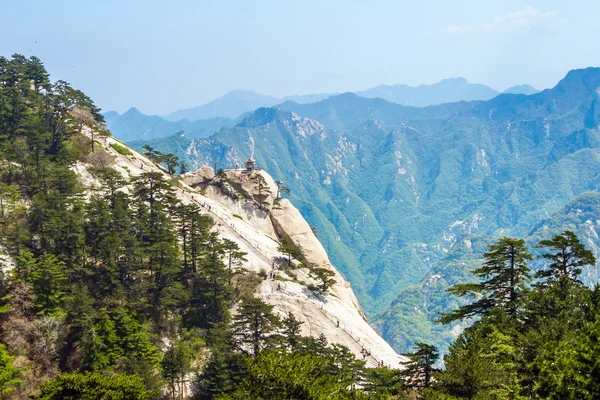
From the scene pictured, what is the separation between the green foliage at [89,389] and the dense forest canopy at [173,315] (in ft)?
0.32

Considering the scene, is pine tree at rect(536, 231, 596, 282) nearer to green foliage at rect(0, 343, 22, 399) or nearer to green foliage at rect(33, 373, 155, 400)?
green foliage at rect(33, 373, 155, 400)

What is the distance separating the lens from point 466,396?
29641mm

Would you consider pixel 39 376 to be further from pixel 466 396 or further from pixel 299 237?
pixel 299 237

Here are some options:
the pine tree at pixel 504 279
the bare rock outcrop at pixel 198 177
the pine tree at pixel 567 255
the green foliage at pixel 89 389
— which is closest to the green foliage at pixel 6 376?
the green foliage at pixel 89 389

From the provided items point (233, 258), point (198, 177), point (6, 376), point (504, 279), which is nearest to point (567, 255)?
point (504, 279)

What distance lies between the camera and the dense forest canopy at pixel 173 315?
28.9 meters

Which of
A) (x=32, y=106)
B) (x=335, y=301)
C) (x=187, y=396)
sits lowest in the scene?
(x=187, y=396)

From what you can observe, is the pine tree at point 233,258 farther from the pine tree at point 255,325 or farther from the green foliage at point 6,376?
the green foliage at point 6,376

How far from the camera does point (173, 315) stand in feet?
197

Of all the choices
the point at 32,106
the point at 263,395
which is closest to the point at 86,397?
the point at 263,395

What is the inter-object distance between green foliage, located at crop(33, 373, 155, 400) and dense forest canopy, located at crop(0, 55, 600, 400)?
10 centimetres

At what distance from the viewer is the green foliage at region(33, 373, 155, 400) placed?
31547mm

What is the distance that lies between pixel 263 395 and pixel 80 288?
3716 centimetres

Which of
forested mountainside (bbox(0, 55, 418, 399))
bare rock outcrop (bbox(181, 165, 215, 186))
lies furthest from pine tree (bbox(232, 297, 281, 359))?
bare rock outcrop (bbox(181, 165, 215, 186))
